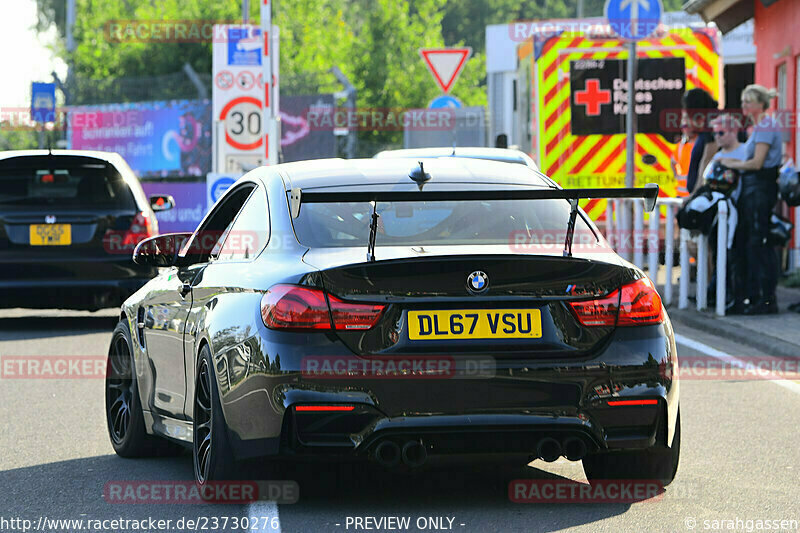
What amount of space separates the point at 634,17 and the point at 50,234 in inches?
266

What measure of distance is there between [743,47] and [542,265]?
20.7 meters

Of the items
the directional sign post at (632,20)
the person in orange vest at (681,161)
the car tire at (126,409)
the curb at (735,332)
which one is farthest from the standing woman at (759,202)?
the car tire at (126,409)

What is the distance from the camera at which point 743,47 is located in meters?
25.6

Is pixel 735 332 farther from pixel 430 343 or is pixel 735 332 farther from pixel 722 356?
pixel 430 343

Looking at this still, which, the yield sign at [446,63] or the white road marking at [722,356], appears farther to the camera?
the yield sign at [446,63]

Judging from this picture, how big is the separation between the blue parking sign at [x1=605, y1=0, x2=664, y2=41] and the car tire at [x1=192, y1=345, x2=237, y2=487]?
11.6 meters

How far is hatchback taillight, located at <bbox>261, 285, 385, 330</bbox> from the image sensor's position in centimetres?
566

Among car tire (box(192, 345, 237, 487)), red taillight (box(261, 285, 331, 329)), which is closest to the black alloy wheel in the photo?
car tire (box(192, 345, 237, 487))

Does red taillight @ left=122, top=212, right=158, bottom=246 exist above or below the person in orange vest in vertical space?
below

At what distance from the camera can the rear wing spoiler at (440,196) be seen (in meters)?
5.82

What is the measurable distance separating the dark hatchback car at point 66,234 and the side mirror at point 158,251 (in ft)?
24.0

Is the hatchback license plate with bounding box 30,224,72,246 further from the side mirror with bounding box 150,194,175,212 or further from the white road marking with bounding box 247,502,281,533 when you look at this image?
the white road marking with bounding box 247,502,281,533

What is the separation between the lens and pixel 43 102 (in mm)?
31188

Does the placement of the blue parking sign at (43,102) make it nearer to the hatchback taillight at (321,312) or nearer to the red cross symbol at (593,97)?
the red cross symbol at (593,97)
